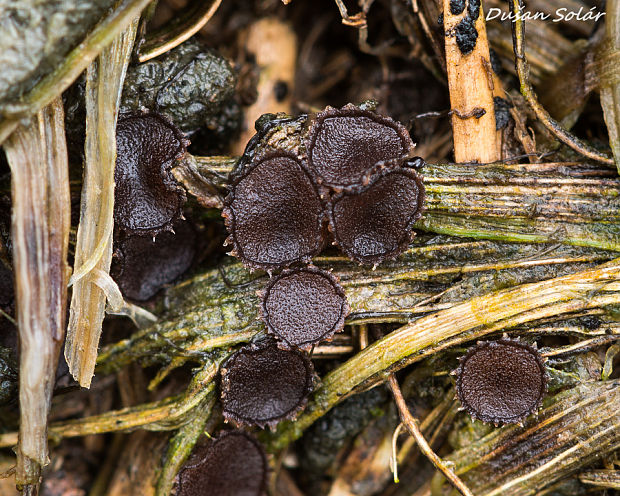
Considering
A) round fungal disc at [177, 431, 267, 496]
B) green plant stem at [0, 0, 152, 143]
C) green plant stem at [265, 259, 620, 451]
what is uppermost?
green plant stem at [0, 0, 152, 143]

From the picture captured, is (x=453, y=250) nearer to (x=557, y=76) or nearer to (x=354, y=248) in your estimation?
(x=354, y=248)

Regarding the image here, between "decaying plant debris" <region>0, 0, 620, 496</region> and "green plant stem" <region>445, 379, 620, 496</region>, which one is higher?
"decaying plant debris" <region>0, 0, 620, 496</region>

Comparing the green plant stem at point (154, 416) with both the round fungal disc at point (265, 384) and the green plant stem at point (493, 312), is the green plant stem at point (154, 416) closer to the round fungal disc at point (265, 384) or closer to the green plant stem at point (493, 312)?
the round fungal disc at point (265, 384)

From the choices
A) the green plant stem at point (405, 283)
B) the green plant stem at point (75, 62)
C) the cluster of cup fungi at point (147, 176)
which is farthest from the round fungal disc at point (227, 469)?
the green plant stem at point (75, 62)

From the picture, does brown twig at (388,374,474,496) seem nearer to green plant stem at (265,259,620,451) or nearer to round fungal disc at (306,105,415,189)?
green plant stem at (265,259,620,451)

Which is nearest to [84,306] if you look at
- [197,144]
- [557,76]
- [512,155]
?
[197,144]

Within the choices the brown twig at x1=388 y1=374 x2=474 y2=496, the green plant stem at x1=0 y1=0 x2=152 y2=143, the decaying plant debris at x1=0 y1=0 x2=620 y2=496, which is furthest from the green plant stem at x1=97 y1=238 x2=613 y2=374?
the green plant stem at x1=0 y1=0 x2=152 y2=143
